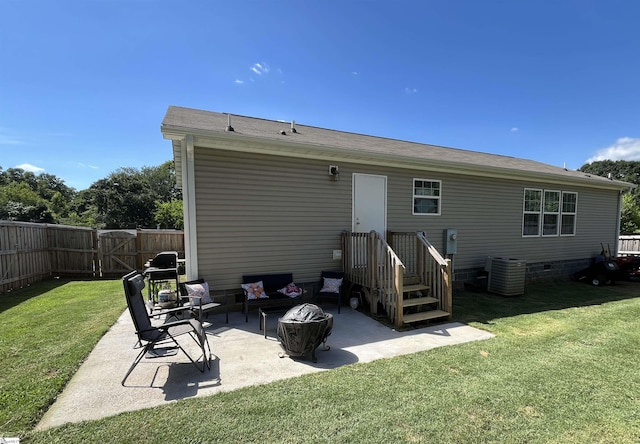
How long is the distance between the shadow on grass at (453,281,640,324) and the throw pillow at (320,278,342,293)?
2351 millimetres

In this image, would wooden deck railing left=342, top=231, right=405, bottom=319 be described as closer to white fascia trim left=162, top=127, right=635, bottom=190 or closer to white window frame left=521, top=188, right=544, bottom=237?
white fascia trim left=162, top=127, right=635, bottom=190

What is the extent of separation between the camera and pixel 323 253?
6316 millimetres

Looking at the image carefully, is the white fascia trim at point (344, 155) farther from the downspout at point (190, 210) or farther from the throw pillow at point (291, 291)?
the throw pillow at point (291, 291)

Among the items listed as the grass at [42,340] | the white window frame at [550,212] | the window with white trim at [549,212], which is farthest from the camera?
the white window frame at [550,212]

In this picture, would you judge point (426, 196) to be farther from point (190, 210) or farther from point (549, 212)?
point (190, 210)

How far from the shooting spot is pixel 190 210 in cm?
511

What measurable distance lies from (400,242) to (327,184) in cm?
234

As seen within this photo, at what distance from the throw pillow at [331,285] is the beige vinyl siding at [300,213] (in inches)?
15.9

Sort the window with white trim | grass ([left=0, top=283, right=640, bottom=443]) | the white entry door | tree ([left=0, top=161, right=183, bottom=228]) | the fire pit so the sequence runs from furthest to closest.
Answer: tree ([left=0, top=161, right=183, bottom=228]), the window with white trim, the white entry door, the fire pit, grass ([left=0, top=283, right=640, bottom=443])

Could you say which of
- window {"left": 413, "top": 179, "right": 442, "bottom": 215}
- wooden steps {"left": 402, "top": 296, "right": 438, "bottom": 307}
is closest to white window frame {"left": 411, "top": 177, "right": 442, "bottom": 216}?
window {"left": 413, "top": 179, "right": 442, "bottom": 215}

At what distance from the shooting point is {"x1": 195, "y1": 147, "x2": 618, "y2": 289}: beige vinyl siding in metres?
5.34

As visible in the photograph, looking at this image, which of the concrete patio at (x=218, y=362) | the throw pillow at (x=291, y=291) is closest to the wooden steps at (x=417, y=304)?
the concrete patio at (x=218, y=362)

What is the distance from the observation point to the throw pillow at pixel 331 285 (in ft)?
19.1

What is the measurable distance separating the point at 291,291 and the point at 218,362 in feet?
6.95
